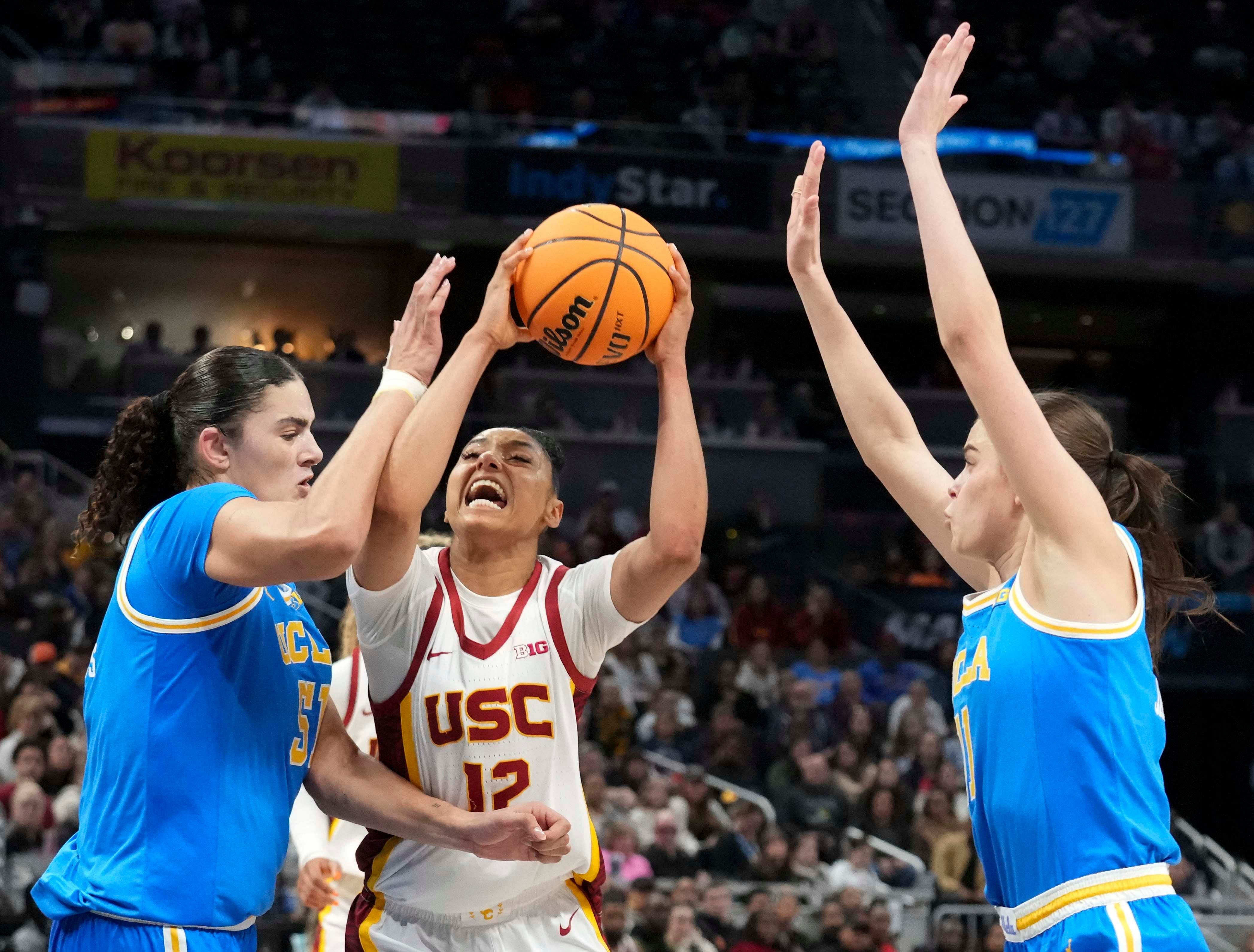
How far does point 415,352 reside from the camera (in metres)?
3.46

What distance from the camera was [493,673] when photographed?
11.8 feet

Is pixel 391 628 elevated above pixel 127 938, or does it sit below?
above

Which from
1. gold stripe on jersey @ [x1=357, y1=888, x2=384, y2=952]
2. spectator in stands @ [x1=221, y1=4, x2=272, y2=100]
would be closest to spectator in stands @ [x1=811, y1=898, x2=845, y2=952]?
gold stripe on jersey @ [x1=357, y1=888, x2=384, y2=952]

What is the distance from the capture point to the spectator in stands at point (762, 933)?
9273 millimetres

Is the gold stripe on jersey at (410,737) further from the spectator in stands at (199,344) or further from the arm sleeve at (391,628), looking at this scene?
the spectator in stands at (199,344)

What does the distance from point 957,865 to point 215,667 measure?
8.90m

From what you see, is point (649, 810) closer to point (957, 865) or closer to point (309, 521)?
point (957, 865)

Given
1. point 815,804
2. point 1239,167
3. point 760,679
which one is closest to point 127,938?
point 815,804

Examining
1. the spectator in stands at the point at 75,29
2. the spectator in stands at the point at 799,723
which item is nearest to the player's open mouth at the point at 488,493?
the spectator in stands at the point at 799,723

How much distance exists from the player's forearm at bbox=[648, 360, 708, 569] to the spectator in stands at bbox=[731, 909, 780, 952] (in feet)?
20.7

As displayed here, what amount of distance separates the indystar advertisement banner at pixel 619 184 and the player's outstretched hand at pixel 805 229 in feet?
38.5

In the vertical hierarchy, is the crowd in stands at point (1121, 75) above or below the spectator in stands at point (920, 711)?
above

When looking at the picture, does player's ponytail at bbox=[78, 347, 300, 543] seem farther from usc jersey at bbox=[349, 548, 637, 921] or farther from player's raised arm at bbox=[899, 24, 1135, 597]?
player's raised arm at bbox=[899, 24, 1135, 597]

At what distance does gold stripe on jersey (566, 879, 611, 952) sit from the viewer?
3.70 m
